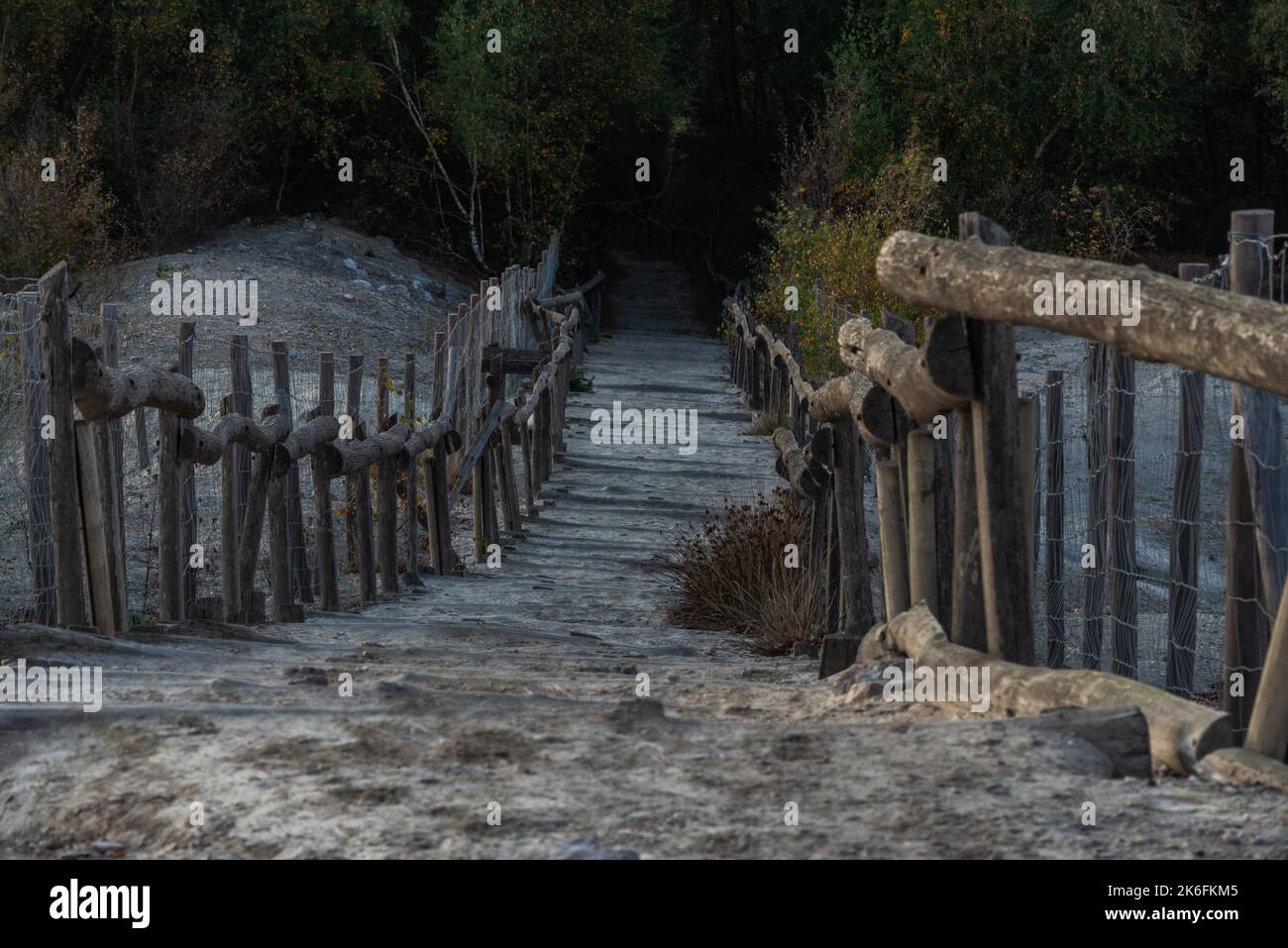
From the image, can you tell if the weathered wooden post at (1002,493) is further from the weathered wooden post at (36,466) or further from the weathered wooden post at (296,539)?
the weathered wooden post at (296,539)

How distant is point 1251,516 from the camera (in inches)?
171

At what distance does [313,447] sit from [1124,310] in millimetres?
5831

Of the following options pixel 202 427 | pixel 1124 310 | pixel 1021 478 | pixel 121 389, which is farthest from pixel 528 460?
pixel 1124 310

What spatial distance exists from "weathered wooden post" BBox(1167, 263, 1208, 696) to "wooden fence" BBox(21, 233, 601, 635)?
3695 millimetres

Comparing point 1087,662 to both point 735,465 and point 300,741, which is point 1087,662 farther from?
point 735,465

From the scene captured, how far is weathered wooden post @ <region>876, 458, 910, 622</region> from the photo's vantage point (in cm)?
564

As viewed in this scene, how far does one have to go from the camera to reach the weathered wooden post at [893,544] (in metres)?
5.64

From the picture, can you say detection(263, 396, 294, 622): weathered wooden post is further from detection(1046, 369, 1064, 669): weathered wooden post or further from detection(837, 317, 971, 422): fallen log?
detection(1046, 369, 1064, 669): weathered wooden post

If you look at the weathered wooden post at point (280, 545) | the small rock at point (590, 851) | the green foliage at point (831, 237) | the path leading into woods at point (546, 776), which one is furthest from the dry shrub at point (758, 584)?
the green foliage at point (831, 237)

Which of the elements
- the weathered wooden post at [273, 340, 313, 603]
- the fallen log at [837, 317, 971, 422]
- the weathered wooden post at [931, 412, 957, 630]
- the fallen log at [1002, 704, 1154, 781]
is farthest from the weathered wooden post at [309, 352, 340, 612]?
the fallen log at [1002, 704, 1154, 781]
